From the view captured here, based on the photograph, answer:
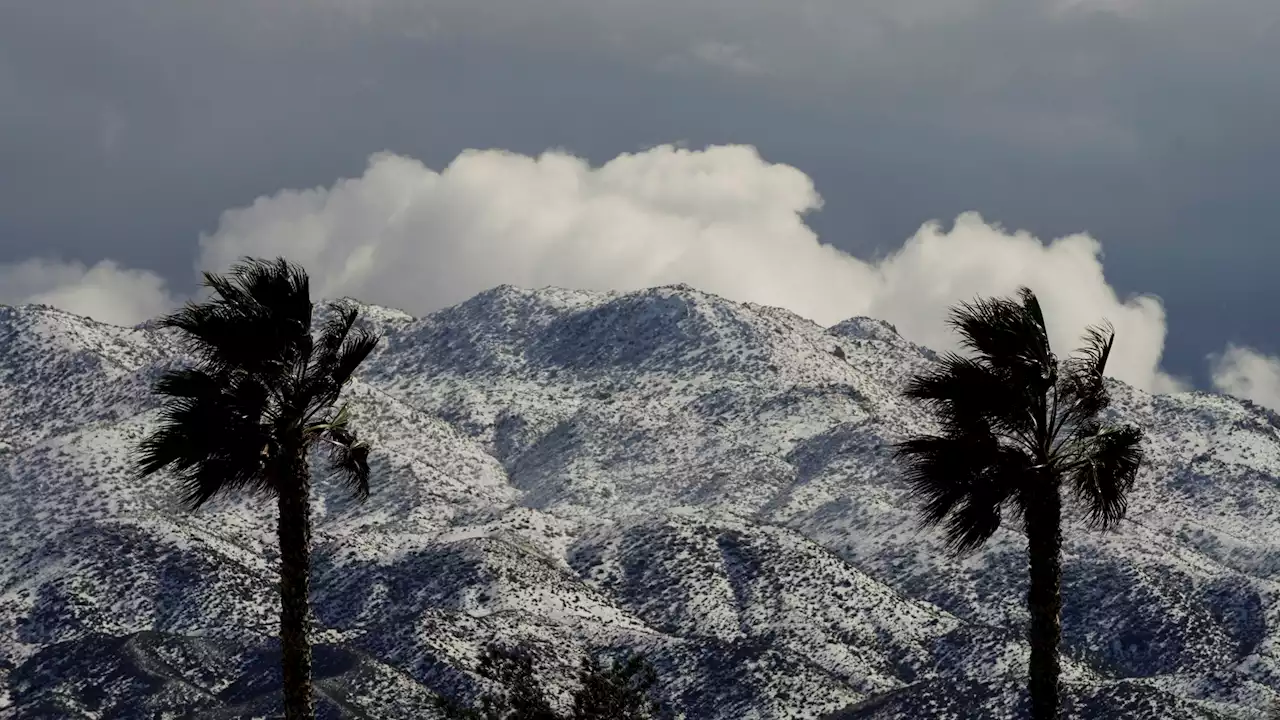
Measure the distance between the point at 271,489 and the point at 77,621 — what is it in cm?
16020

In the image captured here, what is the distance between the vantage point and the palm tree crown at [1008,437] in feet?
104

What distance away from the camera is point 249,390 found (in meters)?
32.8

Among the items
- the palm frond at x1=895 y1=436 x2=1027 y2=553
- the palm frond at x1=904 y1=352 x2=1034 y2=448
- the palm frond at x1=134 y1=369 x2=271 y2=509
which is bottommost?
the palm frond at x1=134 y1=369 x2=271 y2=509

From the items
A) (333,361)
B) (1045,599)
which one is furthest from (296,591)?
(1045,599)

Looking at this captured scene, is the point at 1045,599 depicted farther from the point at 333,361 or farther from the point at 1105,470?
the point at 333,361

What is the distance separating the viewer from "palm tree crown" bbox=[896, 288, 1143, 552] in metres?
31.8

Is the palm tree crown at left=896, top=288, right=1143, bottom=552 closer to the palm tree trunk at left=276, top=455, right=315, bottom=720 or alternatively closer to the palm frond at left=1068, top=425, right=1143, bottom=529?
the palm frond at left=1068, top=425, right=1143, bottom=529

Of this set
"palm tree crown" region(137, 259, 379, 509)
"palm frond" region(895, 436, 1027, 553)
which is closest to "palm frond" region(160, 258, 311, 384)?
"palm tree crown" region(137, 259, 379, 509)

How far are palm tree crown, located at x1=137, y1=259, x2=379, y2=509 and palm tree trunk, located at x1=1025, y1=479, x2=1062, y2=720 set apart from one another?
11379mm

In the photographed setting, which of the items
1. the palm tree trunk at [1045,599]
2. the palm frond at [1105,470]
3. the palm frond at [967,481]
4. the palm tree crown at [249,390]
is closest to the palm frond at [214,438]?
the palm tree crown at [249,390]

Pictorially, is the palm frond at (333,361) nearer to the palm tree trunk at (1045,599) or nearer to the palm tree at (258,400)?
the palm tree at (258,400)

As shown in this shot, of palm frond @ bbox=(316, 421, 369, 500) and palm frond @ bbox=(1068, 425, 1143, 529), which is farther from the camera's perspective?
palm frond @ bbox=(316, 421, 369, 500)

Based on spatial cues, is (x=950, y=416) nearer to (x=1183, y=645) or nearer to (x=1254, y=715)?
(x=1254, y=715)

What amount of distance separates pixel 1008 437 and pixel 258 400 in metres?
12.8
